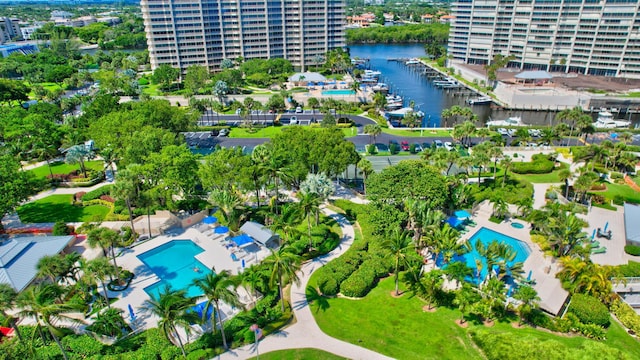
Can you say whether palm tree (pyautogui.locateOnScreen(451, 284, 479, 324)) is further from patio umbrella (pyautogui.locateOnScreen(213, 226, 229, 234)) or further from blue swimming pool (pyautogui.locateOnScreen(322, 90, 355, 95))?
blue swimming pool (pyautogui.locateOnScreen(322, 90, 355, 95))

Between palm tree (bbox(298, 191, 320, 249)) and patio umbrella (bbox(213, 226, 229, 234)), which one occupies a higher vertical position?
palm tree (bbox(298, 191, 320, 249))

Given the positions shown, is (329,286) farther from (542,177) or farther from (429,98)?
(429,98)

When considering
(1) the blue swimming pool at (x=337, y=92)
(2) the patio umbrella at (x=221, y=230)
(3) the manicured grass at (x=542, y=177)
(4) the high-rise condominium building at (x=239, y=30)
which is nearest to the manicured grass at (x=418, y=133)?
(3) the manicured grass at (x=542, y=177)

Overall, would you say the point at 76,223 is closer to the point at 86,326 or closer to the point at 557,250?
the point at 86,326

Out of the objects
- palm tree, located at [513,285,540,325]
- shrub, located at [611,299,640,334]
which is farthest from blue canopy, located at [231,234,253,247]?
shrub, located at [611,299,640,334]

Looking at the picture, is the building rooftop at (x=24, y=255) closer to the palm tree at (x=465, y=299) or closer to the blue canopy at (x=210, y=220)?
the blue canopy at (x=210, y=220)

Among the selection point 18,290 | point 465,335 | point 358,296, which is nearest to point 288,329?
point 358,296
